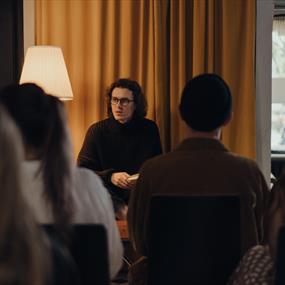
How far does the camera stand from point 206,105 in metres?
2.00

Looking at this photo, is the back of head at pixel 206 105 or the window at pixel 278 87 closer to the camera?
the back of head at pixel 206 105

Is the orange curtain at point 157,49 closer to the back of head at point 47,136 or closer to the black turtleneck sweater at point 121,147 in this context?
the black turtleneck sweater at point 121,147

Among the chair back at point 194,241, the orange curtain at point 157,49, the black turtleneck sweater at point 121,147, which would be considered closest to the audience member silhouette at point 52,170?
the chair back at point 194,241

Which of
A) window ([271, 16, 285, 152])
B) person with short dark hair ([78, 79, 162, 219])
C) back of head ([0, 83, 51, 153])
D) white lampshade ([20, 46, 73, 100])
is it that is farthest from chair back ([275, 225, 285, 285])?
window ([271, 16, 285, 152])

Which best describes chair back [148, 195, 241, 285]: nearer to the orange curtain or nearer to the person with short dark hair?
the person with short dark hair

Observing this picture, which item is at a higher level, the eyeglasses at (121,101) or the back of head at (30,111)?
the eyeglasses at (121,101)

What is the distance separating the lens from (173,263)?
6.06 feet

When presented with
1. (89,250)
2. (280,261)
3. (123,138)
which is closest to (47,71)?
(123,138)

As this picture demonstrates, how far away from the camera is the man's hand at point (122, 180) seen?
318 cm

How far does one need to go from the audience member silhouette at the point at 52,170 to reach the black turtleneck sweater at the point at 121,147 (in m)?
1.76

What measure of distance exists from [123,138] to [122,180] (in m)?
0.39

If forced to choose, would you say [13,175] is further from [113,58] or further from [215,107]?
[113,58]

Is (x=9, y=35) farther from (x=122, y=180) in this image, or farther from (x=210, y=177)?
(x=210, y=177)

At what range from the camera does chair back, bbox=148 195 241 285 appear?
181 centimetres
